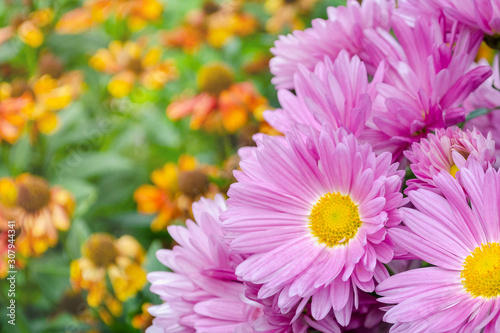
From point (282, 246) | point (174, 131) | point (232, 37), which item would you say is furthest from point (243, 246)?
point (232, 37)

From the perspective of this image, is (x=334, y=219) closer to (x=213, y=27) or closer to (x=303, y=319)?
(x=303, y=319)

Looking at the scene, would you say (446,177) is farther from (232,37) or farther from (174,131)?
(232,37)

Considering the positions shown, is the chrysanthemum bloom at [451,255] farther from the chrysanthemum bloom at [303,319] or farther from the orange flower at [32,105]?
the orange flower at [32,105]

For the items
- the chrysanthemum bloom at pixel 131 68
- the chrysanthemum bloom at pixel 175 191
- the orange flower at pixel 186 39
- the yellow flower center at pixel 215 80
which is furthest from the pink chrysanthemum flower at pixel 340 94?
the orange flower at pixel 186 39

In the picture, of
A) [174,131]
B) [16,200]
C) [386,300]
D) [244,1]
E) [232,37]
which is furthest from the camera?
[244,1]

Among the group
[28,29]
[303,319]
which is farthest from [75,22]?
[303,319]

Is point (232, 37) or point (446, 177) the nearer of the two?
point (446, 177)

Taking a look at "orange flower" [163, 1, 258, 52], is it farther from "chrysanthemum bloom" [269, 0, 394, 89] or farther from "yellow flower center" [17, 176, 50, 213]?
"chrysanthemum bloom" [269, 0, 394, 89]
